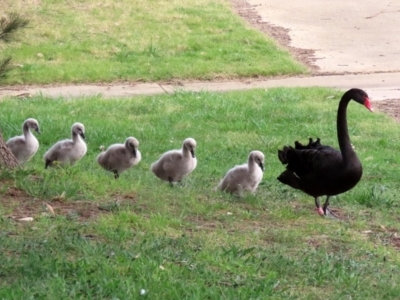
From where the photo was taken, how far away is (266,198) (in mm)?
8016

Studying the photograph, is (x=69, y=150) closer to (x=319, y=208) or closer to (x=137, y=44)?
(x=319, y=208)

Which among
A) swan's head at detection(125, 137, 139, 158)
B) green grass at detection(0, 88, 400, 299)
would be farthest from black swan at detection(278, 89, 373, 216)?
swan's head at detection(125, 137, 139, 158)

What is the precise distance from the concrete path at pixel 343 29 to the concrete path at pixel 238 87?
662mm

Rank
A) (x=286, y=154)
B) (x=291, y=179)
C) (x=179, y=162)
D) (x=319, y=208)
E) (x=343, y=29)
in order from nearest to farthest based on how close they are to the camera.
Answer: (x=319, y=208), (x=291, y=179), (x=286, y=154), (x=179, y=162), (x=343, y=29)

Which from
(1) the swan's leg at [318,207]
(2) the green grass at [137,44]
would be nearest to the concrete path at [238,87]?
(2) the green grass at [137,44]

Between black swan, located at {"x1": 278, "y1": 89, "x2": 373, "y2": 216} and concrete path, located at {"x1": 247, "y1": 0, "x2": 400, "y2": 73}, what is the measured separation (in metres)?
7.40

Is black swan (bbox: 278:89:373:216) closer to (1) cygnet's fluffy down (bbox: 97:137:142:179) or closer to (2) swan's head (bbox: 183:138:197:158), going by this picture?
(2) swan's head (bbox: 183:138:197:158)

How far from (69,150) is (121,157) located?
61 centimetres

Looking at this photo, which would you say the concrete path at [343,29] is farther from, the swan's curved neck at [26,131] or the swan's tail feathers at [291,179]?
the swan's tail feathers at [291,179]

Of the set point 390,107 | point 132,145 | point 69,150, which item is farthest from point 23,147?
point 390,107

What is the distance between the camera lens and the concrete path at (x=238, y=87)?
13516 millimetres

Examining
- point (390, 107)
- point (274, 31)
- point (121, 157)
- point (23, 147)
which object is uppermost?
point (121, 157)

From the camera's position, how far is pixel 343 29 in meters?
18.7

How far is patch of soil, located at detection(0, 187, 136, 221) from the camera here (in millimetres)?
6387
